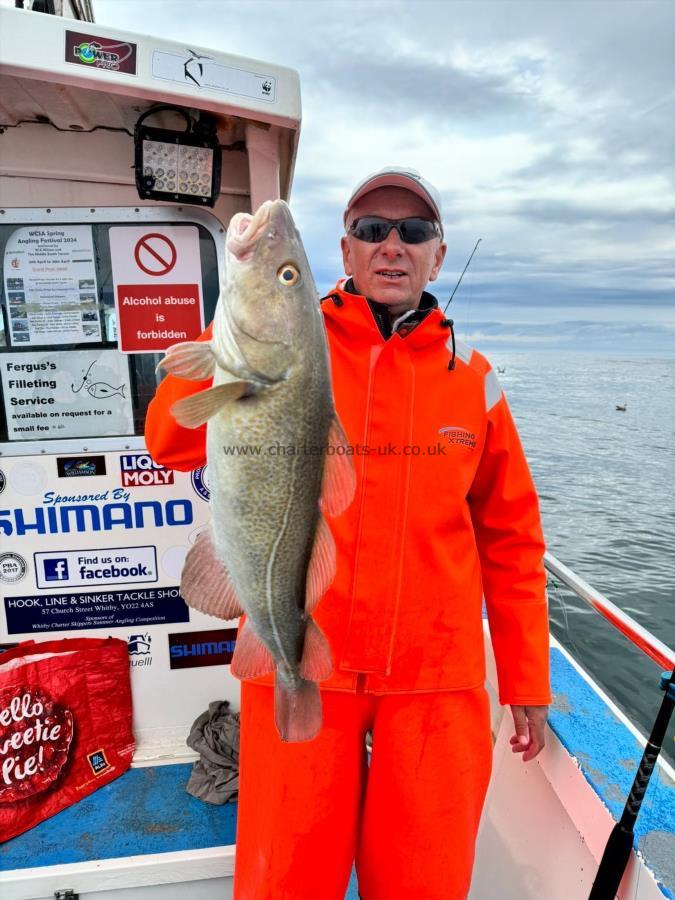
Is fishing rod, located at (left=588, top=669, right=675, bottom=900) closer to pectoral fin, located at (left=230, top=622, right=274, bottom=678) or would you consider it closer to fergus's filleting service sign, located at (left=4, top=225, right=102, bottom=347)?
pectoral fin, located at (left=230, top=622, right=274, bottom=678)

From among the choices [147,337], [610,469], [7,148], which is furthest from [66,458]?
[610,469]

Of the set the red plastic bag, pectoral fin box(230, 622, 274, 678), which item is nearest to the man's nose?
pectoral fin box(230, 622, 274, 678)

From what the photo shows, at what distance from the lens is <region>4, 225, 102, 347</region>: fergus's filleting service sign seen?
3021mm

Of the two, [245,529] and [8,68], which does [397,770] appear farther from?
[8,68]

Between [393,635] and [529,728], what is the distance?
2.45 ft

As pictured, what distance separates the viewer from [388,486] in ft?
6.42

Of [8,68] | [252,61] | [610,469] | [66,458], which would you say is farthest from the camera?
[610,469]

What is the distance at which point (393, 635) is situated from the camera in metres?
1.95

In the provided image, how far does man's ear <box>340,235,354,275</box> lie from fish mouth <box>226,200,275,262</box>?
80 cm

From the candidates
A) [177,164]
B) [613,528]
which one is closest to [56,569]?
[177,164]

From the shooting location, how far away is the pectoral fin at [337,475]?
152 cm

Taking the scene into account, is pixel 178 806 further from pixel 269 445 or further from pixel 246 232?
pixel 246 232

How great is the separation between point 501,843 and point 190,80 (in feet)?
12.1

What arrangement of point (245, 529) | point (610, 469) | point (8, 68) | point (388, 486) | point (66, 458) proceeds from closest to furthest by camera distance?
point (245, 529), point (388, 486), point (8, 68), point (66, 458), point (610, 469)
